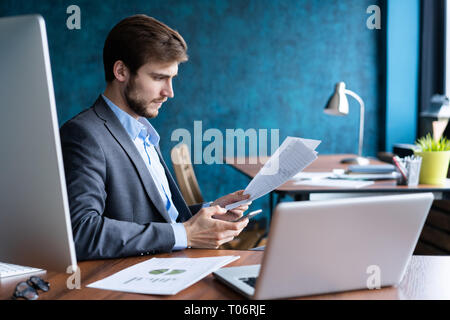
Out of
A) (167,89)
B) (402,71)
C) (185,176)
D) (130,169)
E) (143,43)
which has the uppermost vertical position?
(402,71)

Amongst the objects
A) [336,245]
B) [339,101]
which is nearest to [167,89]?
[336,245]

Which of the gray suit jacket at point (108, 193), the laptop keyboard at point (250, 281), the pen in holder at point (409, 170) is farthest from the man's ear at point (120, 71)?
the pen in holder at point (409, 170)

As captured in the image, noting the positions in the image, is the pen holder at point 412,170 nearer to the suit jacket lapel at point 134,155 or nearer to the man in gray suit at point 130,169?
the man in gray suit at point 130,169

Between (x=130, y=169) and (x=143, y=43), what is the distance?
402 millimetres

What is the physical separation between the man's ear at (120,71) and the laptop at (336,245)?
2.90 ft

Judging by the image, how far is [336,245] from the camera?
0.81 m

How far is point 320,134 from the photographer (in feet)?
15.4

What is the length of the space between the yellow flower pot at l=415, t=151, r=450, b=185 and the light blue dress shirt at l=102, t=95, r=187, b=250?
1.33 m

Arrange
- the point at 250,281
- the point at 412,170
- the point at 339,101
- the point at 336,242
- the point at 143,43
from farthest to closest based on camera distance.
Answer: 1. the point at 339,101
2. the point at 412,170
3. the point at 143,43
4. the point at 250,281
5. the point at 336,242

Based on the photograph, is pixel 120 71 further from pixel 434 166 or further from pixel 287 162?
pixel 434 166

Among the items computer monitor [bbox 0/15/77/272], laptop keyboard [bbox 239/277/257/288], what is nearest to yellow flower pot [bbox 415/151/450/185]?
laptop keyboard [bbox 239/277/257/288]

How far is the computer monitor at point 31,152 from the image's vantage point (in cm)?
79

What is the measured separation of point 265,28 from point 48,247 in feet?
13.2
